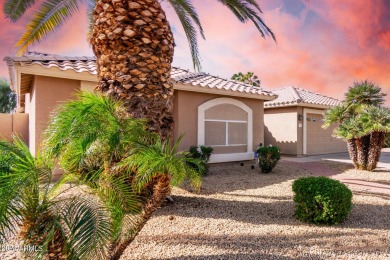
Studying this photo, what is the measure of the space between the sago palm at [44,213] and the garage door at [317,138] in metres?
18.8

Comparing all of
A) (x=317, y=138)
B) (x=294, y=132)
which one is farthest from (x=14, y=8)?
(x=317, y=138)

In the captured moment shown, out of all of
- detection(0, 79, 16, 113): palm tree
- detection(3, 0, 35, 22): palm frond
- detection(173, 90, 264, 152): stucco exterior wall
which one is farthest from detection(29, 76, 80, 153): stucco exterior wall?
detection(0, 79, 16, 113): palm tree

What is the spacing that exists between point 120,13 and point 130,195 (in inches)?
141

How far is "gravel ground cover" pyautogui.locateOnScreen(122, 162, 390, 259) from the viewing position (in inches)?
157

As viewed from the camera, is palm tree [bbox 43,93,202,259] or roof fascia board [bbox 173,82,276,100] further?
roof fascia board [bbox 173,82,276,100]

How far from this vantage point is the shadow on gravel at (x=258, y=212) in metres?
5.44

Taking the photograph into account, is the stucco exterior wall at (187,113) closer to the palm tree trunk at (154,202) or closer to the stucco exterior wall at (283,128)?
the stucco exterior wall at (283,128)

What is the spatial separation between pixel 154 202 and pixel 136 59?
8.92ft

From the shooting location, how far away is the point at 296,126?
58.5 feet

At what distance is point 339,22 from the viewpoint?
12.5 meters

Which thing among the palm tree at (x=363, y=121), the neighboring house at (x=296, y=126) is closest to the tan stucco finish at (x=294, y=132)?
the neighboring house at (x=296, y=126)

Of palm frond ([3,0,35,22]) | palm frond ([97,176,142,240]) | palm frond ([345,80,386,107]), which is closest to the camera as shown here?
palm frond ([97,176,142,240])

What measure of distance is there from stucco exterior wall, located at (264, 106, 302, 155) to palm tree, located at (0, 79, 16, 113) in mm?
32447

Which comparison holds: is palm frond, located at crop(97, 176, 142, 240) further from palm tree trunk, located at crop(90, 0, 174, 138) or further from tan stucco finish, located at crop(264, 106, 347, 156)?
tan stucco finish, located at crop(264, 106, 347, 156)
